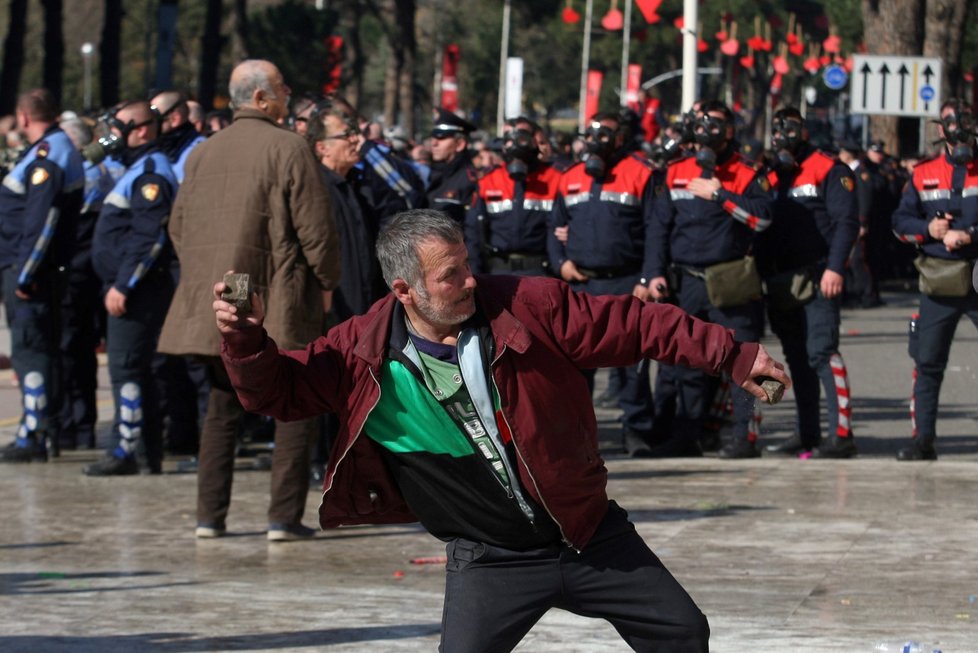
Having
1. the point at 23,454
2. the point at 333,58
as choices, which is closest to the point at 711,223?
the point at 23,454

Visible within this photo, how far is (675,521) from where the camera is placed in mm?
8750

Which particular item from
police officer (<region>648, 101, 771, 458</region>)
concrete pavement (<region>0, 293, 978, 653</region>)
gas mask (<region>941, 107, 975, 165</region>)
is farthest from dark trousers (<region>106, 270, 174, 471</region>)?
A: gas mask (<region>941, 107, 975, 165</region>)

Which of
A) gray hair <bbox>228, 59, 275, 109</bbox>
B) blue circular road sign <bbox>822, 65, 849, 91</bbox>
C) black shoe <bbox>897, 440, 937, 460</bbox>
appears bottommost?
black shoe <bbox>897, 440, 937, 460</bbox>

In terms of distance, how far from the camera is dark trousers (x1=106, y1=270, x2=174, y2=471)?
9.92 metres

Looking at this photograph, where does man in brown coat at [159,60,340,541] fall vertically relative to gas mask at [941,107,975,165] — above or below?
below

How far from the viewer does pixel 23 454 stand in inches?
422

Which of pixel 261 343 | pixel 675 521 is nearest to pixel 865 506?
pixel 675 521

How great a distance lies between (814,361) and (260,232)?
4.28 m

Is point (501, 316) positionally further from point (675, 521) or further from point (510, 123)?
point (510, 123)

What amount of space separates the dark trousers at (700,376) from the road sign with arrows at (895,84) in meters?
9.53

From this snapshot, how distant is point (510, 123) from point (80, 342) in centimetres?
317

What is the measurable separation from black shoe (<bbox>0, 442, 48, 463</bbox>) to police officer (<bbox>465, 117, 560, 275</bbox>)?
9.50ft

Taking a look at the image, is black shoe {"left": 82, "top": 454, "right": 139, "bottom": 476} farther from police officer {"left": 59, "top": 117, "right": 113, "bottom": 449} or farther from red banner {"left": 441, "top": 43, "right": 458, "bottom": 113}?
red banner {"left": 441, "top": 43, "right": 458, "bottom": 113}

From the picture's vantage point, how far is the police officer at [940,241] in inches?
404
